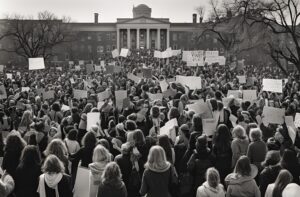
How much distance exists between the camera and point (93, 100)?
52.8 feet

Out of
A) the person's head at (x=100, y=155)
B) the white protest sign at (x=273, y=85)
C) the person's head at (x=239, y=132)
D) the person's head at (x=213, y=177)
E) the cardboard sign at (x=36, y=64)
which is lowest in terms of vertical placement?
the person's head at (x=213, y=177)

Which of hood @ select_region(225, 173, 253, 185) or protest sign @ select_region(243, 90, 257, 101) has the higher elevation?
protest sign @ select_region(243, 90, 257, 101)

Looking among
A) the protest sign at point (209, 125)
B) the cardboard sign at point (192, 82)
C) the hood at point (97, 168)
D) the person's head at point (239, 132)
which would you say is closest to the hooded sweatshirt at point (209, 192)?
the hood at point (97, 168)

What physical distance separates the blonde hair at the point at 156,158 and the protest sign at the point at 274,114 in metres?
4.85

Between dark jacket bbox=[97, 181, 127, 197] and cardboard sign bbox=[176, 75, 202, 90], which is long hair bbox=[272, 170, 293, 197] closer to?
dark jacket bbox=[97, 181, 127, 197]

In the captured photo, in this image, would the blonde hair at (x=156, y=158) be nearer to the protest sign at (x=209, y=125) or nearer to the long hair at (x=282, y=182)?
the long hair at (x=282, y=182)

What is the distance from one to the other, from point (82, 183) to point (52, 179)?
72cm

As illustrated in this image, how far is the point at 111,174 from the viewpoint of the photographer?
22.4ft

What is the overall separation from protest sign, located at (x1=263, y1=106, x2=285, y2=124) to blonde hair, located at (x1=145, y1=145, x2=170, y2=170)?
4.85 meters

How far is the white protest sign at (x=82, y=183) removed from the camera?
24.7 ft

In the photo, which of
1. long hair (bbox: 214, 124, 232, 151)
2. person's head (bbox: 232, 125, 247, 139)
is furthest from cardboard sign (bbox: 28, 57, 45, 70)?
long hair (bbox: 214, 124, 232, 151)

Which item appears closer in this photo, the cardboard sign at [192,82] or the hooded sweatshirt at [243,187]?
the hooded sweatshirt at [243,187]

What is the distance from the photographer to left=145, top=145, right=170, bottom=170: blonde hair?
726 centimetres

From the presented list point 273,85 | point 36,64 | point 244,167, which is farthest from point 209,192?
point 36,64
